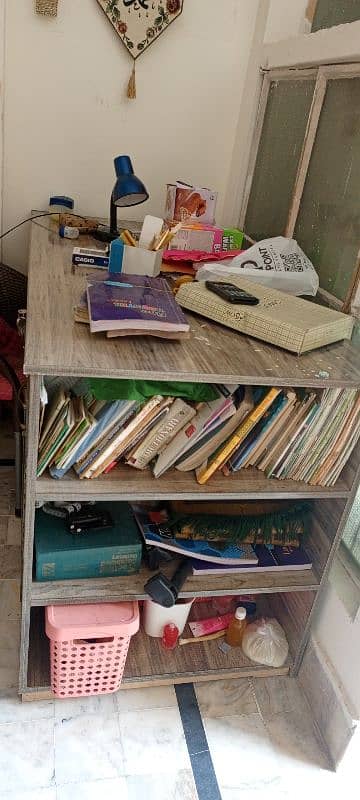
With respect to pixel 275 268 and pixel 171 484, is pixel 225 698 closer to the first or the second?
pixel 171 484

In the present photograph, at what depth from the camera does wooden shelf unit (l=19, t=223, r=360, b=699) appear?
121 centimetres

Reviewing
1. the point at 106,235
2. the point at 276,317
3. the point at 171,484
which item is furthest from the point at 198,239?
the point at 171,484

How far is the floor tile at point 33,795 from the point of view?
1.30 m

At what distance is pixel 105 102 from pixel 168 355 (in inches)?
56.1

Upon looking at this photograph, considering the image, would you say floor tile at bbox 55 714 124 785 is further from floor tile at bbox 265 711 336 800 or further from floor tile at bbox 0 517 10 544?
floor tile at bbox 0 517 10 544

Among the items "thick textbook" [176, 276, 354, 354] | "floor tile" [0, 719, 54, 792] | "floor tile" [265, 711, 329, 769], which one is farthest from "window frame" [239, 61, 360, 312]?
"floor tile" [0, 719, 54, 792]

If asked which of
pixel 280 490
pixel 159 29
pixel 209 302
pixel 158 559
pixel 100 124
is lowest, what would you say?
pixel 158 559

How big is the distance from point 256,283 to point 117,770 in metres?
1.21

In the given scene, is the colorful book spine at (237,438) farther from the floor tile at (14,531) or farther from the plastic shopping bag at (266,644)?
the floor tile at (14,531)

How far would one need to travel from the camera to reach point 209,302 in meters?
1.48

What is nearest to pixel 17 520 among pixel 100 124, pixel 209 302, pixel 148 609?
pixel 148 609

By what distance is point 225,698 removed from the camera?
5.23 ft

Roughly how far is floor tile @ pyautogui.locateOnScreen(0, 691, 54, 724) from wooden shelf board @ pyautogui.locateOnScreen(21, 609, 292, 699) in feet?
0.07

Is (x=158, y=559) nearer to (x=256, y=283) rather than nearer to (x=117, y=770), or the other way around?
(x=117, y=770)
